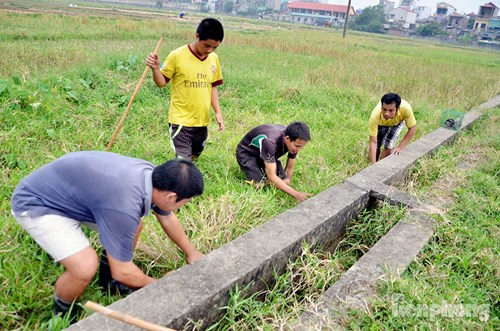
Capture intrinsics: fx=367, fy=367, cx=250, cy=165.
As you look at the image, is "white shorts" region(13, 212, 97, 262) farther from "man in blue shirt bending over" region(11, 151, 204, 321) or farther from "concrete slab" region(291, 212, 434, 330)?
"concrete slab" region(291, 212, 434, 330)

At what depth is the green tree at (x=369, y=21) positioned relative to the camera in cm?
5694

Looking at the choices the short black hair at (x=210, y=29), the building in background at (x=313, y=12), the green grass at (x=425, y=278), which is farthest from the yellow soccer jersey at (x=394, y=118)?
the building in background at (x=313, y=12)

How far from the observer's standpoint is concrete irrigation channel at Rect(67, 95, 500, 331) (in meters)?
1.67

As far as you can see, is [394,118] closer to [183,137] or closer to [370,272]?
[183,137]

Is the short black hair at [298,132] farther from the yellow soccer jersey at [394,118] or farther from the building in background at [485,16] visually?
the building in background at [485,16]

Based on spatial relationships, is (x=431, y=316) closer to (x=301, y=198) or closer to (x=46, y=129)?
(x=301, y=198)

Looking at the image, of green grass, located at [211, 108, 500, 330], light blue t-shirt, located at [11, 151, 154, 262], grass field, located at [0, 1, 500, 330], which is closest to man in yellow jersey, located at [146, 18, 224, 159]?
grass field, located at [0, 1, 500, 330]

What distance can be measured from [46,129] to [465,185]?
177 inches

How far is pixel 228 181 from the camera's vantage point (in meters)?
3.42

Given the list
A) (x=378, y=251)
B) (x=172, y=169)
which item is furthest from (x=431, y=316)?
(x=172, y=169)

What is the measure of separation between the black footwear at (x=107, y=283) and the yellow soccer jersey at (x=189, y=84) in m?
1.59

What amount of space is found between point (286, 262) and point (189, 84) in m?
1.82

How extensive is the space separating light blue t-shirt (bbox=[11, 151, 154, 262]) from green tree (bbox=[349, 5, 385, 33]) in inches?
2446

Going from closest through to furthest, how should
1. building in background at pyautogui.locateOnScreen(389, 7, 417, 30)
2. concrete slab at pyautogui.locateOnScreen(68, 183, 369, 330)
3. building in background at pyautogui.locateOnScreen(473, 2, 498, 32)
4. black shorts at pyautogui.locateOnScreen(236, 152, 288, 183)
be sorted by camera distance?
1. concrete slab at pyautogui.locateOnScreen(68, 183, 369, 330)
2. black shorts at pyautogui.locateOnScreen(236, 152, 288, 183)
3. building in background at pyautogui.locateOnScreen(473, 2, 498, 32)
4. building in background at pyautogui.locateOnScreen(389, 7, 417, 30)
